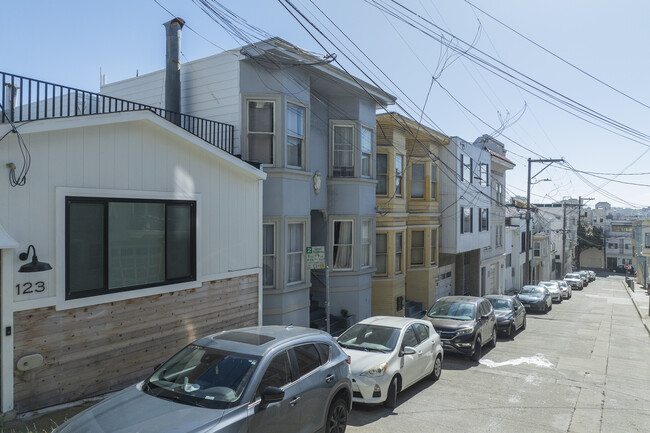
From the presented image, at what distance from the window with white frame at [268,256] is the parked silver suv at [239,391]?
17.5 ft

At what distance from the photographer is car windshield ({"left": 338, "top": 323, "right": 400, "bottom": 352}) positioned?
929cm

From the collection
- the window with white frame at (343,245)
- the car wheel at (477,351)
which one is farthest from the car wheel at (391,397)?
the window with white frame at (343,245)

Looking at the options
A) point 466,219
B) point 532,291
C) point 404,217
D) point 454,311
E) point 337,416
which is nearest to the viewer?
point 337,416

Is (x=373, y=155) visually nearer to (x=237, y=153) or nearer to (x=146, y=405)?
(x=237, y=153)

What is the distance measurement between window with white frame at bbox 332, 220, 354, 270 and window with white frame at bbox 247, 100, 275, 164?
4180 mm

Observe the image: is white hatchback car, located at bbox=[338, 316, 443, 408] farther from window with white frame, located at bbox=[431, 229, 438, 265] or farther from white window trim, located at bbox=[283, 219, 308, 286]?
window with white frame, located at bbox=[431, 229, 438, 265]

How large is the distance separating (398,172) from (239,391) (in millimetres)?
14843

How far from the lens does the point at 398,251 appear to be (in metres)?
18.8

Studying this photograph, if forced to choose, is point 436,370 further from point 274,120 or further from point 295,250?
point 274,120

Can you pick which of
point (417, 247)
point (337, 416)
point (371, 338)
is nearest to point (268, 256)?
point (371, 338)

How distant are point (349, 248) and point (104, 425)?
448 inches

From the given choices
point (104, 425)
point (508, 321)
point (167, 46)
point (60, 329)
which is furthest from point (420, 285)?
point (104, 425)

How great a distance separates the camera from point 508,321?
17.0m

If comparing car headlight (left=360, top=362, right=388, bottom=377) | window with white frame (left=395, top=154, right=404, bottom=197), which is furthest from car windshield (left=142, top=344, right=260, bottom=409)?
window with white frame (left=395, top=154, right=404, bottom=197)
